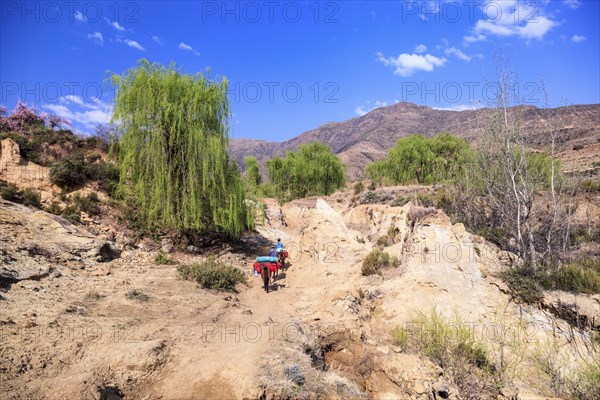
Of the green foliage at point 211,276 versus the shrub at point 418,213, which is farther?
the shrub at point 418,213

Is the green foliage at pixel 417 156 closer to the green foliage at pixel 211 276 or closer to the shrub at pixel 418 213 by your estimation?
the shrub at pixel 418 213

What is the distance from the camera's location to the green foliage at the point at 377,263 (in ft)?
35.8

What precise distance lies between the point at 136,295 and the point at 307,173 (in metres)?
28.7

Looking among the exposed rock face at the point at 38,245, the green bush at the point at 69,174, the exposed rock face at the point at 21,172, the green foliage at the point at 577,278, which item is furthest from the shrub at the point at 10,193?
the green foliage at the point at 577,278

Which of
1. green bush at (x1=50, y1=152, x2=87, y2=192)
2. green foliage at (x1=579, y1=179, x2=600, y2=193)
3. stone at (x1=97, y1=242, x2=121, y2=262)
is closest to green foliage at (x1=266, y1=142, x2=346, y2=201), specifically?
green bush at (x1=50, y1=152, x2=87, y2=192)

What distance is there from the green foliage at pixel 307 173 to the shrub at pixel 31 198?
2535 cm

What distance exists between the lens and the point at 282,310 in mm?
9641

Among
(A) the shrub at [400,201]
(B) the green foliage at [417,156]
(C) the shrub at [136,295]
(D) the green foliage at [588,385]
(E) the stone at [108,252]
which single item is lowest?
(D) the green foliage at [588,385]

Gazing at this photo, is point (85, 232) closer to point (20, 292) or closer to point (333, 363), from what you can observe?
point (20, 292)

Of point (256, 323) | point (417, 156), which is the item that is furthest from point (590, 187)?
point (417, 156)

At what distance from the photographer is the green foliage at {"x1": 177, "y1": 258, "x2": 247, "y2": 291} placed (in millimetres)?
10250

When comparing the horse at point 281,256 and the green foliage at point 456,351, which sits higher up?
the horse at point 281,256

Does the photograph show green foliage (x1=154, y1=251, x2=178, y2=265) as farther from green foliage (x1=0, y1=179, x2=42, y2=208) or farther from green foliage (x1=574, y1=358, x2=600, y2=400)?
green foliage (x1=574, y1=358, x2=600, y2=400)

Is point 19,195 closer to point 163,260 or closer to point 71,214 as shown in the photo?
point 71,214
